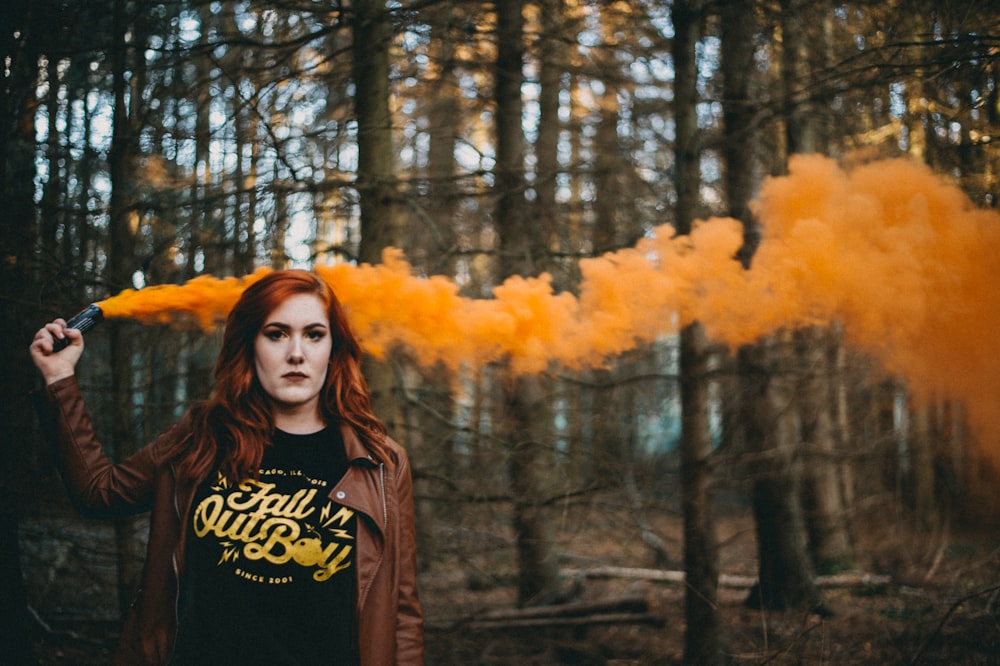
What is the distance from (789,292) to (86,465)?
5.18 m

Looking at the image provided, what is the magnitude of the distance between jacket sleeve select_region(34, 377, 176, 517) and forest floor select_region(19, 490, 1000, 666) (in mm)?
4232

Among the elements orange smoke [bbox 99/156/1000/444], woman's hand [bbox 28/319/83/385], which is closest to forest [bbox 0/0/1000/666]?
orange smoke [bbox 99/156/1000/444]

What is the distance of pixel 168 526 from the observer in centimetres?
248

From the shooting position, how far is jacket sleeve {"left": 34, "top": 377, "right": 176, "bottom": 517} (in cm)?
251

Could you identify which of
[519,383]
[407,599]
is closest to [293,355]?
[407,599]

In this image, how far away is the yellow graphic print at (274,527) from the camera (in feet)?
7.90

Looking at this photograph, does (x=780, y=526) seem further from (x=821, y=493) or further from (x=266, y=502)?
(x=266, y=502)

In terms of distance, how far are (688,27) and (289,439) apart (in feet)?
16.9

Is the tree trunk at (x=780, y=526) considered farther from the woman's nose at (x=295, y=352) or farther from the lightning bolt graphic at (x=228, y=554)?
the lightning bolt graphic at (x=228, y=554)

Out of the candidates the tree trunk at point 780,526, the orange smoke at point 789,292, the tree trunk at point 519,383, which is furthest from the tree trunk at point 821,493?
the tree trunk at point 519,383

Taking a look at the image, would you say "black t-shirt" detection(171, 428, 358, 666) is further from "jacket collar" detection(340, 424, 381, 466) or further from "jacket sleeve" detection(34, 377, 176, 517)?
"jacket sleeve" detection(34, 377, 176, 517)

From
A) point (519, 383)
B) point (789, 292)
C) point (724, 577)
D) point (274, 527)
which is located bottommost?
point (724, 577)

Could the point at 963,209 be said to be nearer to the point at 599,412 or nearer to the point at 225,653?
the point at 599,412

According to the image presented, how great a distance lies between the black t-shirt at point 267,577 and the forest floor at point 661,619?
382 centimetres
